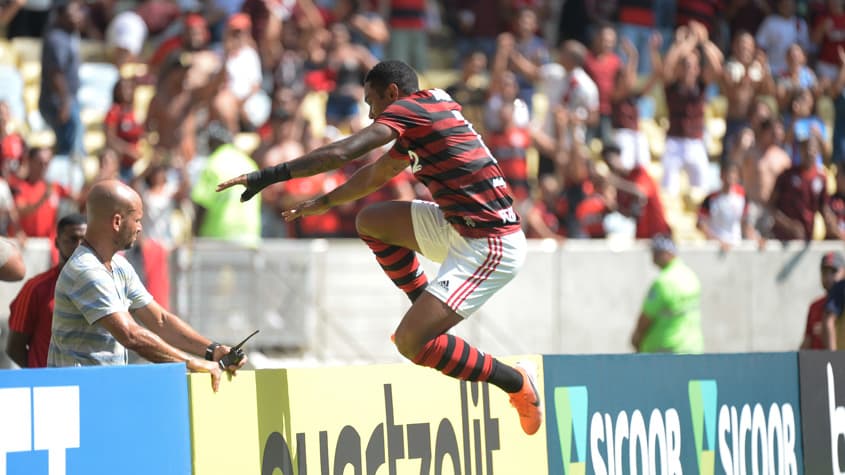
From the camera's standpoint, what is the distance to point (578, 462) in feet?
27.3

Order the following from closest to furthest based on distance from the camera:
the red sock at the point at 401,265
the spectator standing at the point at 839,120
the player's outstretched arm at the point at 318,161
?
1. the player's outstretched arm at the point at 318,161
2. the red sock at the point at 401,265
3. the spectator standing at the point at 839,120

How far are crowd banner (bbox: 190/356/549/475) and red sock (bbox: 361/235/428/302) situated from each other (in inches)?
19.2

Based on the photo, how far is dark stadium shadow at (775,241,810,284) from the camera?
17047mm

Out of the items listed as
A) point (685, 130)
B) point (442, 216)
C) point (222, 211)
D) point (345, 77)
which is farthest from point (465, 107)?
point (442, 216)

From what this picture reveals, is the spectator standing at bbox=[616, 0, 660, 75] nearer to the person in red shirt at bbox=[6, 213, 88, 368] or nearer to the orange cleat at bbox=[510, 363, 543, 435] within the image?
the orange cleat at bbox=[510, 363, 543, 435]

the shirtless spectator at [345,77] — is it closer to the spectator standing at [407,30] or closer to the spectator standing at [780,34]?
the spectator standing at [407,30]

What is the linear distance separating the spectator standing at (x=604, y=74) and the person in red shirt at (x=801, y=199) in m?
2.14

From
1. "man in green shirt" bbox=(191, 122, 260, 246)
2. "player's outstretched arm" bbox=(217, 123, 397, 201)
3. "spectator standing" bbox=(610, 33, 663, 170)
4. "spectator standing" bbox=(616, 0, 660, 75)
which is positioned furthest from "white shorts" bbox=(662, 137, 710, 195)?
"player's outstretched arm" bbox=(217, 123, 397, 201)

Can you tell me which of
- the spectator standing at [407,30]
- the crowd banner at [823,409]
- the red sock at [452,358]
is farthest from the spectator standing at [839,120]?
the red sock at [452,358]

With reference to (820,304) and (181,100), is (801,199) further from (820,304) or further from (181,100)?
(181,100)

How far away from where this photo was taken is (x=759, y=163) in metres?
17.6

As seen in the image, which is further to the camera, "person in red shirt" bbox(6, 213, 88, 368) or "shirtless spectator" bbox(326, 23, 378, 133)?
"shirtless spectator" bbox(326, 23, 378, 133)

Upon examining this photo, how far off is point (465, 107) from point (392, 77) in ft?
29.8

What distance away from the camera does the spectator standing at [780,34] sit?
1995 centimetres
